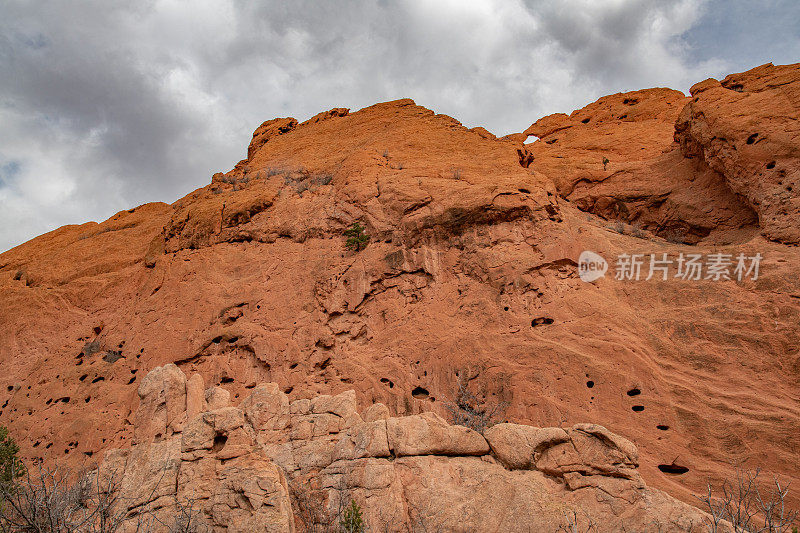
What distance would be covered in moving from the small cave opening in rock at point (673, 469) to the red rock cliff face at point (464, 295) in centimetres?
14

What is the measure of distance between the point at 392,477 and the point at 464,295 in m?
5.81

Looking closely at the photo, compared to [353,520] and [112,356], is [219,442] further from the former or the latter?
[112,356]

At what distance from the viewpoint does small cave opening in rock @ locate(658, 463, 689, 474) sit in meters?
7.94

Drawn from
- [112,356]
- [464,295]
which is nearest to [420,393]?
[464,295]

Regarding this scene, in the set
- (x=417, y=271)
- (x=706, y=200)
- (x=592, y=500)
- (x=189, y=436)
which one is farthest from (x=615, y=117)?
(x=189, y=436)

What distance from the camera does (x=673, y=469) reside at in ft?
26.2

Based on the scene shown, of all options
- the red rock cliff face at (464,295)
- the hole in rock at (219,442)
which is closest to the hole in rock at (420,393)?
the red rock cliff face at (464,295)

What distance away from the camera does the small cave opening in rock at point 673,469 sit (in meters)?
7.94

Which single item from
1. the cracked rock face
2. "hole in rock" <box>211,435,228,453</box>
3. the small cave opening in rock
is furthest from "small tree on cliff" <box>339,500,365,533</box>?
the small cave opening in rock

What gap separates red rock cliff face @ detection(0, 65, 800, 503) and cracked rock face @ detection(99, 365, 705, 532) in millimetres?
2550

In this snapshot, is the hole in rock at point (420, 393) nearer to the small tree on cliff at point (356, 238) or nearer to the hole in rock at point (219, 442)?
the hole in rock at point (219, 442)

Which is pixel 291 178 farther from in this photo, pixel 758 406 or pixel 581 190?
pixel 758 406

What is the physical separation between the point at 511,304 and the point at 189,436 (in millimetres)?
7168

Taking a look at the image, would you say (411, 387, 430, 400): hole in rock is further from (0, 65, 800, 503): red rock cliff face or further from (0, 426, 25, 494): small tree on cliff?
(0, 426, 25, 494): small tree on cliff
